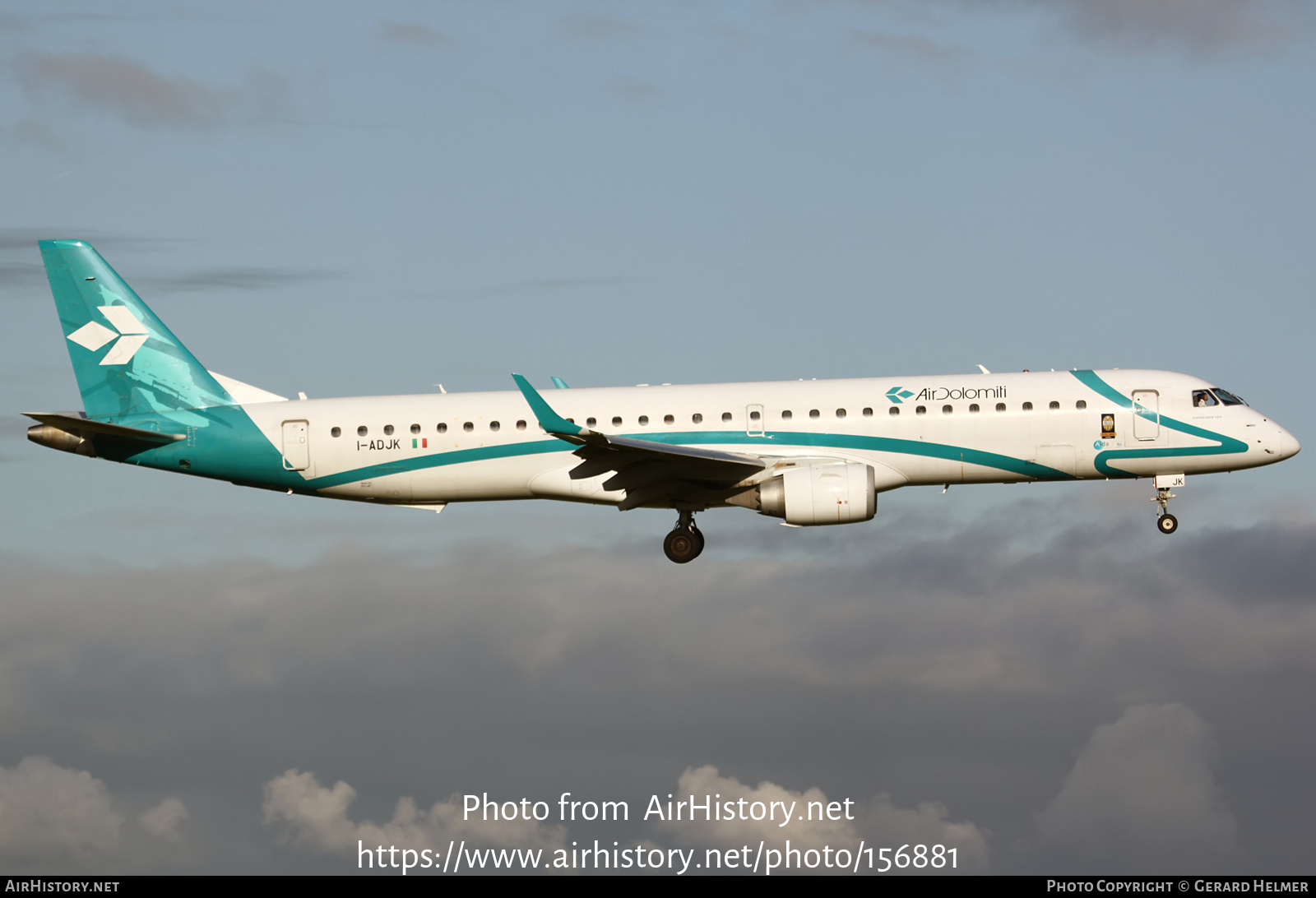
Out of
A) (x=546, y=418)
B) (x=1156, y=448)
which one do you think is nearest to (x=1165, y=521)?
(x=1156, y=448)

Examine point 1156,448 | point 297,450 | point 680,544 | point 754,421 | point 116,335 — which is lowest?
point 680,544

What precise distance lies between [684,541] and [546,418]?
255 inches

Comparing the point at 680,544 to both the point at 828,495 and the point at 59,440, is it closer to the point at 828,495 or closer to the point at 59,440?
the point at 828,495

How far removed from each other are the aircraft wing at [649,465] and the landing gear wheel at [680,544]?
92 cm

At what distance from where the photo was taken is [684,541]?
3491 cm

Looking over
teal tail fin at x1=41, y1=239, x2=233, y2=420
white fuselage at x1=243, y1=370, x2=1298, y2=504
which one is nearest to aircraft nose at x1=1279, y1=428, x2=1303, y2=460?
white fuselage at x1=243, y1=370, x2=1298, y2=504

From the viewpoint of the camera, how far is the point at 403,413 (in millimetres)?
34906

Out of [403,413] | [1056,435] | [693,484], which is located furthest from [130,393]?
[1056,435]

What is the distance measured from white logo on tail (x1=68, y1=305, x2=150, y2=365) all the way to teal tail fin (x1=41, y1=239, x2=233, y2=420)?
0.02 metres

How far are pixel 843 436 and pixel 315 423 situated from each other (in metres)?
13.4

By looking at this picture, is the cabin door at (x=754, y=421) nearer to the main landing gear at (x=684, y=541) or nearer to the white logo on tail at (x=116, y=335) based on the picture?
the main landing gear at (x=684, y=541)

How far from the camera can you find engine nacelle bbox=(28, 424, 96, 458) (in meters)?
34.6

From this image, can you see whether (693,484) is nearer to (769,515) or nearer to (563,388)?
(769,515)

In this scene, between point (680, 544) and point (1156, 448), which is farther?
point (680, 544)
